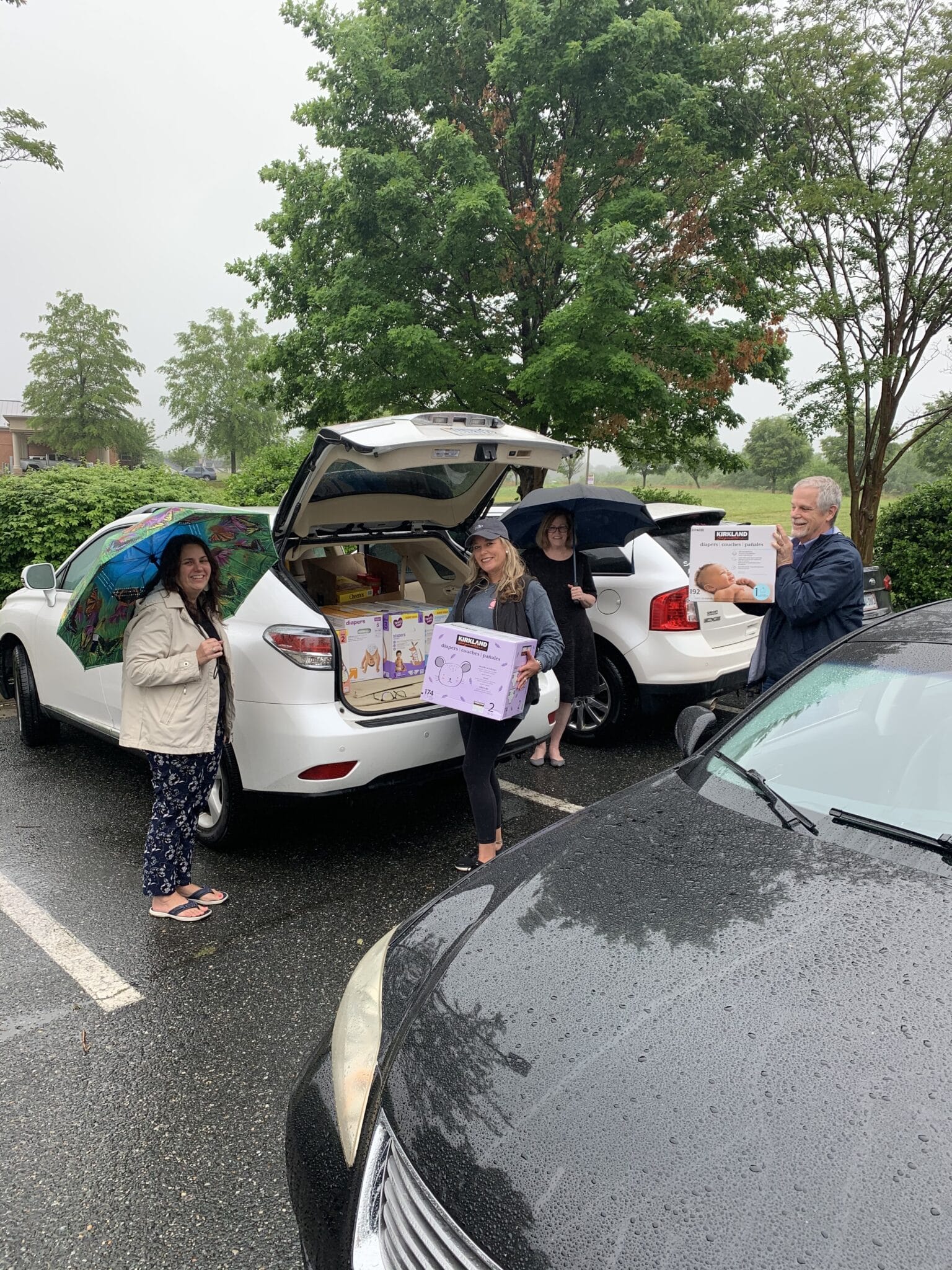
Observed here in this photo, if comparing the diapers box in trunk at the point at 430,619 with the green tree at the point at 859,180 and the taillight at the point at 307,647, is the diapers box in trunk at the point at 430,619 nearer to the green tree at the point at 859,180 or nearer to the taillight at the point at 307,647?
the taillight at the point at 307,647

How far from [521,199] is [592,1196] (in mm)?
12419

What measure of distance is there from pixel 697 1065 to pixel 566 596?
4017 mm

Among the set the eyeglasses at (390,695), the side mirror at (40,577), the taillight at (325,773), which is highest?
the side mirror at (40,577)

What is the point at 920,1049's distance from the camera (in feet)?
4.57

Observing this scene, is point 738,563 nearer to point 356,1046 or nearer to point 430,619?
point 430,619

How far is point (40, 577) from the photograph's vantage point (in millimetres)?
4836

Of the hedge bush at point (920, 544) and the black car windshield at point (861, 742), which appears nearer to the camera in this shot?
the black car windshield at point (861, 742)

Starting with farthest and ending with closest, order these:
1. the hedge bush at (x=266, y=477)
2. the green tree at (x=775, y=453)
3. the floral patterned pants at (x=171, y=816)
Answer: the green tree at (x=775, y=453) → the hedge bush at (x=266, y=477) → the floral patterned pants at (x=171, y=816)

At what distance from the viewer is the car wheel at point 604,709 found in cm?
591

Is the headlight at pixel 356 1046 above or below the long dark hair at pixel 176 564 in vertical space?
below

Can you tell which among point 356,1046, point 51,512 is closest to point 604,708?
point 356,1046

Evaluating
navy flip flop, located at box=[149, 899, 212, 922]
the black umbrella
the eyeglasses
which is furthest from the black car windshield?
the black umbrella

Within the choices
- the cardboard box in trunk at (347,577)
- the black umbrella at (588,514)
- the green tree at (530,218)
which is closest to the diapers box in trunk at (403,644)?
the cardboard box in trunk at (347,577)

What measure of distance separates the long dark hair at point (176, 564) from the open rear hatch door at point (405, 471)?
20.8 inches
